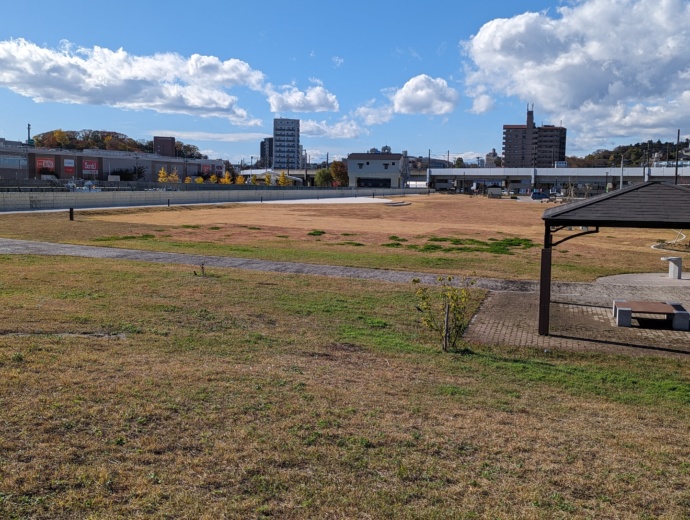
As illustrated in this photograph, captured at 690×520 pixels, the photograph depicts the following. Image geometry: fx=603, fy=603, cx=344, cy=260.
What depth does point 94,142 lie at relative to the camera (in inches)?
6038

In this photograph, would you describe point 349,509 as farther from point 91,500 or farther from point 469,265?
point 469,265

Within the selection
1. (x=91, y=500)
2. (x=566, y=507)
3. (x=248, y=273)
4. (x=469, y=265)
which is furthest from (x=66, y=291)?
(x=469, y=265)

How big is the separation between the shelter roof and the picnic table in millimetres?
1893

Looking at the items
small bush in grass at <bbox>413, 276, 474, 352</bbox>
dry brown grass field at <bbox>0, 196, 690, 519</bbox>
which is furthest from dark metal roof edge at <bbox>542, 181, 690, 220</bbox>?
dry brown grass field at <bbox>0, 196, 690, 519</bbox>

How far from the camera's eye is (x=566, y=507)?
504cm

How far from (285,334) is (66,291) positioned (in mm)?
6336

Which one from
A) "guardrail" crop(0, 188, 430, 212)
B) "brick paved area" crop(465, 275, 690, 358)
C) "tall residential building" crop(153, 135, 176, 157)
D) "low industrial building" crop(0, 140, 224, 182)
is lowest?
"brick paved area" crop(465, 275, 690, 358)

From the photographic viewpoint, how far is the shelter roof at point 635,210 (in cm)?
1288

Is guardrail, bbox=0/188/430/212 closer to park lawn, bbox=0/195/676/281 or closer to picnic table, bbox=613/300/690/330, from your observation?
park lawn, bbox=0/195/676/281

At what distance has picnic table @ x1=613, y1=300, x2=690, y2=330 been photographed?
13.5 metres

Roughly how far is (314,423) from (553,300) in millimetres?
11741

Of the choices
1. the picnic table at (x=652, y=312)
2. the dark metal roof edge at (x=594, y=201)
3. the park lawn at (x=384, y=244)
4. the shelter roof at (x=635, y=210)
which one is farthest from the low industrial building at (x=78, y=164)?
the picnic table at (x=652, y=312)

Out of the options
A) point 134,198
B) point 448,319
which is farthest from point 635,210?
point 134,198

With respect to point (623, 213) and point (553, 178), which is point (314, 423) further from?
point (553, 178)
